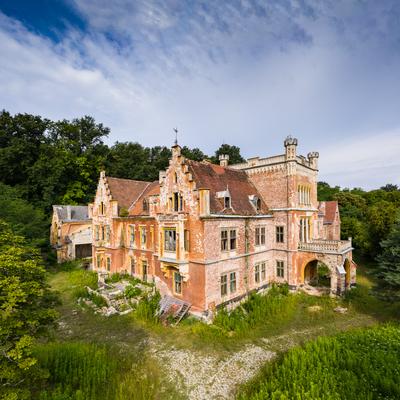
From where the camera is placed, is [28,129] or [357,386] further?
[28,129]

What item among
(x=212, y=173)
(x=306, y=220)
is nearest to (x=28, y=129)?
(x=212, y=173)

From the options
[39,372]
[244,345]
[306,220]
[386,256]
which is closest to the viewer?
[39,372]

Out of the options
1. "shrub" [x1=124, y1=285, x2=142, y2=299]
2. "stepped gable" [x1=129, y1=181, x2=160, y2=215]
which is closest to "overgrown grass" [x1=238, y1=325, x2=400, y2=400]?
"shrub" [x1=124, y1=285, x2=142, y2=299]

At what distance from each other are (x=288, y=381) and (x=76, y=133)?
65745 mm

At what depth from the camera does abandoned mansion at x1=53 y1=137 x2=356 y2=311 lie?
17.8m

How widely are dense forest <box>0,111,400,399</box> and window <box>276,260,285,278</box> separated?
8214 mm

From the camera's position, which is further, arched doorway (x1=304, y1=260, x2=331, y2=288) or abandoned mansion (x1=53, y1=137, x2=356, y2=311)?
arched doorway (x1=304, y1=260, x2=331, y2=288)

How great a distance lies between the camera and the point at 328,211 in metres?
38.2

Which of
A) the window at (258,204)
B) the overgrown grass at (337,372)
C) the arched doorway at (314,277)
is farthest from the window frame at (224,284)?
the arched doorway at (314,277)

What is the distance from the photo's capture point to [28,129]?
48906 mm

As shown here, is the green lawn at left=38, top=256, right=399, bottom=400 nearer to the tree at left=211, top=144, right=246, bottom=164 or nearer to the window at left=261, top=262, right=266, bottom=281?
the window at left=261, top=262, right=266, bottom=281

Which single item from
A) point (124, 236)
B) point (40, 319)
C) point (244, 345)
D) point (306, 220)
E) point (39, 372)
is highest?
point (306, 220)

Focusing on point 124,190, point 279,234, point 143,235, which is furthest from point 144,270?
point 279,234

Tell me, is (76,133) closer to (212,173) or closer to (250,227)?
(212,173)
